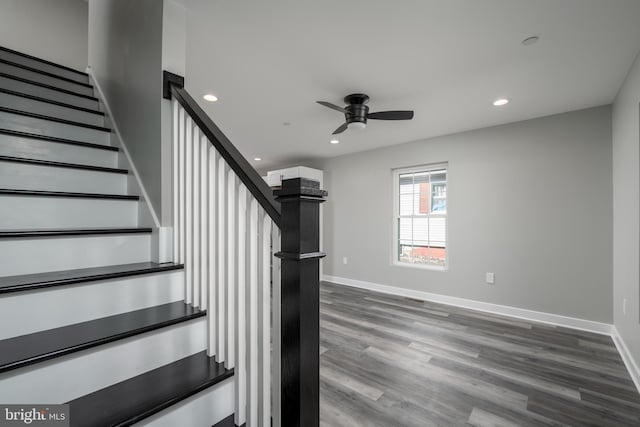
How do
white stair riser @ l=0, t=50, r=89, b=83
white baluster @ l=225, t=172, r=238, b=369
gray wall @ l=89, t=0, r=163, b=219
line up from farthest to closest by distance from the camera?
white stair riser @ l=0, t=50, r=89, b=83 → gray wall @ l=89, t=0, r=163, b=219 → white baluster @ l=225, t=172, r=238, b=369

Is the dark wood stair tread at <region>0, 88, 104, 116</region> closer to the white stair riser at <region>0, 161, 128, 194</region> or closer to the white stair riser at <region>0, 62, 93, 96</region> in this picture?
the white stair riser at <region>0, 62, 93, 96</region>

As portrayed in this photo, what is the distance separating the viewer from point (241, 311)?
3.56ft

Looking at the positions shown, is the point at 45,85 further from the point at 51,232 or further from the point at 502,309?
the point at 502,309

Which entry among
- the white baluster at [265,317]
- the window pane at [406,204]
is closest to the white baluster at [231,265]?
the white baluster at [265,317]

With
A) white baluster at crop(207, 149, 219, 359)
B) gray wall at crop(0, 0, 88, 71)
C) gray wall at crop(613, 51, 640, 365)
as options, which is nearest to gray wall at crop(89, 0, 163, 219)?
white baluster at crop(207, 149, 219, 359)

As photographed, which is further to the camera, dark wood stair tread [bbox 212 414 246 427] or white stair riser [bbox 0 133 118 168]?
white stair riser [bbox 0 133 118 168]

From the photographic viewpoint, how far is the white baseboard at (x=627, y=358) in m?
2.08

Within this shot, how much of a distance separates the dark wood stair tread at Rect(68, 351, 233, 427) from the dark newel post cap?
2.60 ft

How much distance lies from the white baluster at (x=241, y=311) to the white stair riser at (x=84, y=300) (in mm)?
522

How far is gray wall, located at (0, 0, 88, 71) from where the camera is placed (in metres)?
3.30

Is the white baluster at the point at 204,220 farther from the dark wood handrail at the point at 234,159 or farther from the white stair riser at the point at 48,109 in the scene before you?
the white stair riser at the point at 48,109

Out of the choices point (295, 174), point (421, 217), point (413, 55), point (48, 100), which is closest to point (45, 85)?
point (48, 100)

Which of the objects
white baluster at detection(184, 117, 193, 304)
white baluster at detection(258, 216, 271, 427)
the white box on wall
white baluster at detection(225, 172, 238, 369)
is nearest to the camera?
white baluster at detection(258, 216, 271, 427)

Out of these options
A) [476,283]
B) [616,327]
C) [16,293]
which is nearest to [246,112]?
[16,293]
